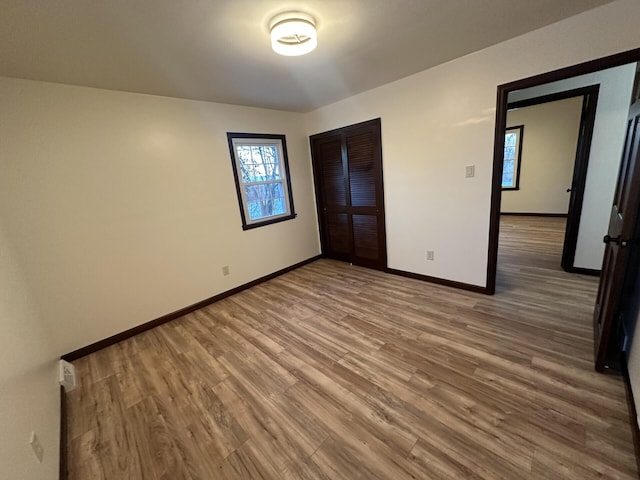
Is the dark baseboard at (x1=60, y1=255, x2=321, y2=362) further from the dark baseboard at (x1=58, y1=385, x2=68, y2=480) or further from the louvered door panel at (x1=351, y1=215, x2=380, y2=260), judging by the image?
the louvered door panel at (x1=351, y1=215, x2=380, y2=260)

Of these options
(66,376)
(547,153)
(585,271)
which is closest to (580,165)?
(585,271)

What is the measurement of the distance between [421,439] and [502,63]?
2952mm

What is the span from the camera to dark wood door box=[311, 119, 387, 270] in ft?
11.0

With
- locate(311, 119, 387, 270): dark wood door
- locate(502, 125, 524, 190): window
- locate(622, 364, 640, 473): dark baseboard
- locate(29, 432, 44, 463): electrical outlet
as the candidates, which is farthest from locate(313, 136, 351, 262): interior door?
locate(502, 125, 524, 190): window

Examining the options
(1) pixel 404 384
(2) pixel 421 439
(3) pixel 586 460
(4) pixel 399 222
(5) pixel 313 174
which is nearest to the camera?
(3) pixel 586 460

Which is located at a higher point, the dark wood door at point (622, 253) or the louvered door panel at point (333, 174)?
the louvered door panel at point (333, 174)

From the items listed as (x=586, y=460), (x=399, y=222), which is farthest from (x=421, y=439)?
(x=399, y=222)

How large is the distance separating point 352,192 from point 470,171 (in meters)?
1.55

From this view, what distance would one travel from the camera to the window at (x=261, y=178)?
332cm

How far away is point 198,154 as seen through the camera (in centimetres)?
293

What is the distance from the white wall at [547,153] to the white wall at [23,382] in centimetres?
798

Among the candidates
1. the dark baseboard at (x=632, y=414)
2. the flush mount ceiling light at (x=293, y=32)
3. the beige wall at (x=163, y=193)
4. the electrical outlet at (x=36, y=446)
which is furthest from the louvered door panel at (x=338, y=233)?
the electrical outlet at (x=36, y=446)

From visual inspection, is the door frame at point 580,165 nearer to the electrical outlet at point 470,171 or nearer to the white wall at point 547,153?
the electrical outlet at point 470,171

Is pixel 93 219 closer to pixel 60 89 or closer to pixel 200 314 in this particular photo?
pixel 60 89
